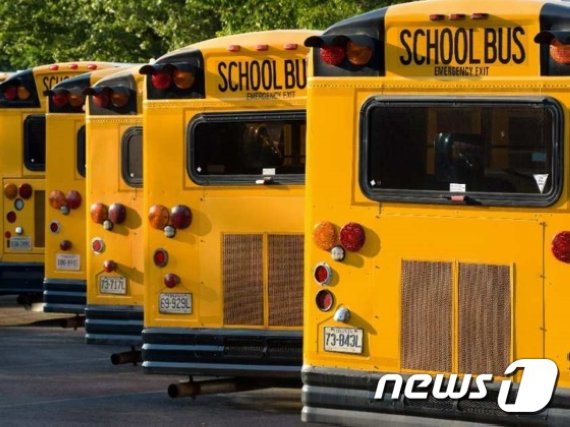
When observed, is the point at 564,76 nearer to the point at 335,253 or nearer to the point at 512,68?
the point at 512,68

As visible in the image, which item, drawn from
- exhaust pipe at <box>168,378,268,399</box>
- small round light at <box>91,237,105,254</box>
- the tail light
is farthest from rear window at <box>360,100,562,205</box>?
small round light at <box>91,237,105,254</box>

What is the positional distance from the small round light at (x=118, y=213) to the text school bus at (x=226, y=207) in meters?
2.36

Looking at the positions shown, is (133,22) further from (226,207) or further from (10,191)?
(226,207)

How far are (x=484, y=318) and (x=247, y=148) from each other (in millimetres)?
3163

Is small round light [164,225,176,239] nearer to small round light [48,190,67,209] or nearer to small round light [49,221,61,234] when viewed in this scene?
small round light [48,190,67,209]

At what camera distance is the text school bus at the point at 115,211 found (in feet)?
46.2

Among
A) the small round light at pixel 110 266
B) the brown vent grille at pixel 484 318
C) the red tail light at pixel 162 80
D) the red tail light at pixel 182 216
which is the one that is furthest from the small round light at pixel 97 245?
the brown vent grille at pixel 484 318

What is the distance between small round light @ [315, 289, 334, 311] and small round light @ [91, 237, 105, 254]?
529cm

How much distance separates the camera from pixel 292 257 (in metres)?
11.3

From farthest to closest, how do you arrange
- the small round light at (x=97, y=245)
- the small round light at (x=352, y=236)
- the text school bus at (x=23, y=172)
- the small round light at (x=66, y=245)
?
the text school bus at (x=23, y=172) < the small round light at (x=66, y=245) < the small round light at (x=97, y=245) < the small round light at (x=352, y=236)

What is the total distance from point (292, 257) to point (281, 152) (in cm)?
75

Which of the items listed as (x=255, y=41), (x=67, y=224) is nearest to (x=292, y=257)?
(x=255, y=41)

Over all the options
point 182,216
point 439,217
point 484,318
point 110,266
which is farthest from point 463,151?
point 110,266

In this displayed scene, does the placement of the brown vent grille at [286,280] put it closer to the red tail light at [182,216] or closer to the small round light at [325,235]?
the red tail light at [182,216]
